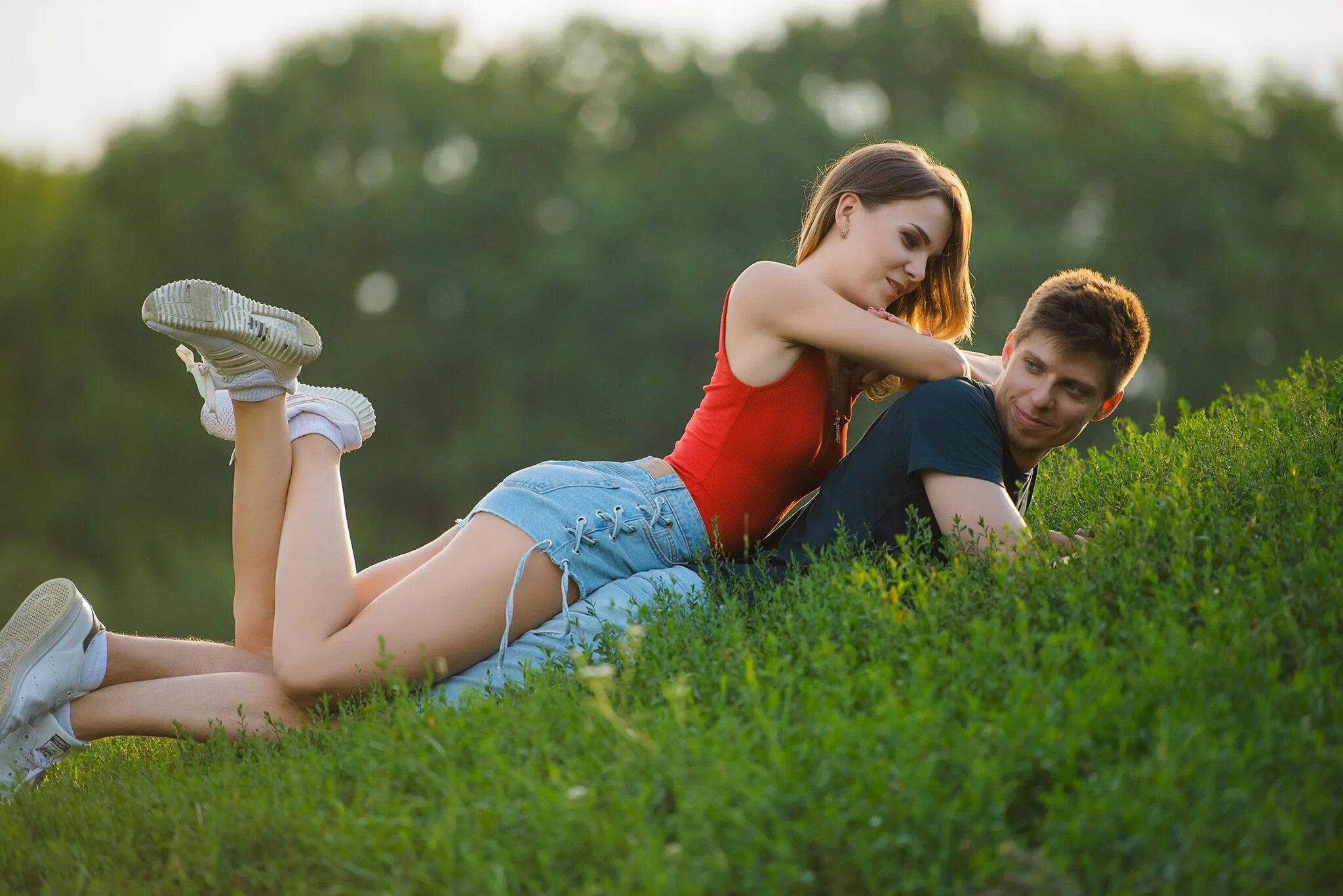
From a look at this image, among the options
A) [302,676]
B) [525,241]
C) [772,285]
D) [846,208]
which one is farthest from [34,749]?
[525,241]

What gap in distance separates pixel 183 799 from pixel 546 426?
81.4 feet

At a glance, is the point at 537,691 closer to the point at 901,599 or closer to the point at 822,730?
the point at 822,730

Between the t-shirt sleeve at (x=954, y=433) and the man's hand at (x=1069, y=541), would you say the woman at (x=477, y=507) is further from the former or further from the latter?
the man's hand at (x=1069, y=541)

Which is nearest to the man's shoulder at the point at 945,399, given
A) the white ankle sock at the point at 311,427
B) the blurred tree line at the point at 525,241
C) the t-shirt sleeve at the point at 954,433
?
the t-shirt sleeve at the point at 954,433

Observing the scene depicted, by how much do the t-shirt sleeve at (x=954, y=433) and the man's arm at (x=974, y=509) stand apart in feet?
0.11

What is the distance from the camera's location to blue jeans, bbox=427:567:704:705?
4.36 m

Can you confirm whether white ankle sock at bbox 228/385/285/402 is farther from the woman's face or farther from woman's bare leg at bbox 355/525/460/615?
the woman's face

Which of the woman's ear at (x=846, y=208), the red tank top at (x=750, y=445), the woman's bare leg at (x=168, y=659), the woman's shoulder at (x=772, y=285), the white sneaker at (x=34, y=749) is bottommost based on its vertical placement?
the white sneaker at (x=34, y=749)

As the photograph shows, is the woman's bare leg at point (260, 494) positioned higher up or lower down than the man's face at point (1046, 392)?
lower down

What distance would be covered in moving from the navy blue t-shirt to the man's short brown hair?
12.9 inches

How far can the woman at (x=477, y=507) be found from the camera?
4383 mm

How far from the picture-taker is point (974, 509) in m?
4.07

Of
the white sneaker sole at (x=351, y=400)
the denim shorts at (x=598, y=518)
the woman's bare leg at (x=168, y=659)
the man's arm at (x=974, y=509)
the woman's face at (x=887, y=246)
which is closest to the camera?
the man's arm at (x=974, y=509)

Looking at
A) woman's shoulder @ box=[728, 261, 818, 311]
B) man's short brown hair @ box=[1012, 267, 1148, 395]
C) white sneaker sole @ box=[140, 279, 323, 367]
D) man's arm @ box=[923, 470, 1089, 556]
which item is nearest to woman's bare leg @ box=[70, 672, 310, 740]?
white sneaker sole @ box=[140, 279, 323, 367]
